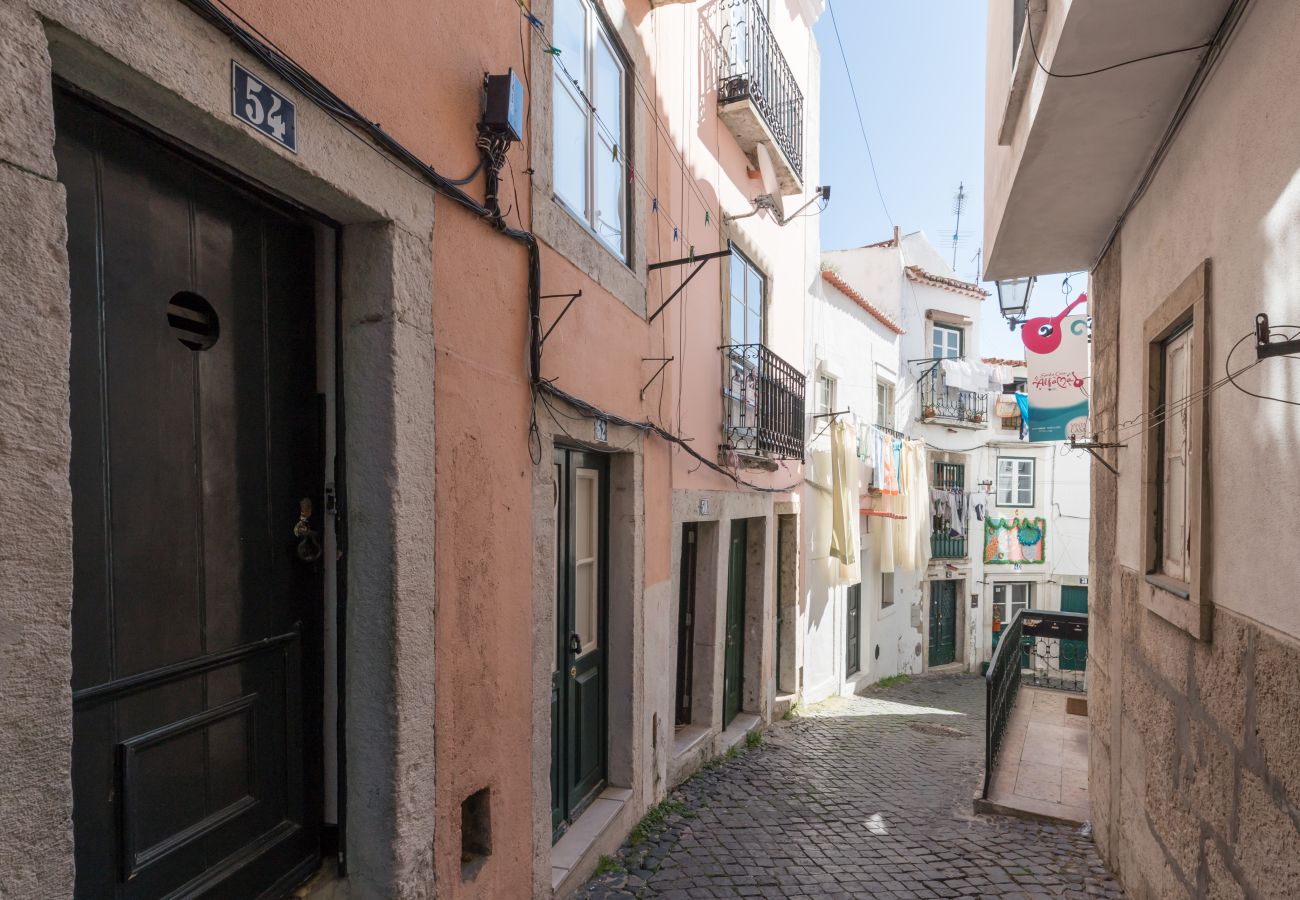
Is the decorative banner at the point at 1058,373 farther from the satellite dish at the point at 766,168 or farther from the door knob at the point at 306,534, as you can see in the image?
the door knob at the point at 306,534

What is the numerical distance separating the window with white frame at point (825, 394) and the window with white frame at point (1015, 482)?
11.0 metres

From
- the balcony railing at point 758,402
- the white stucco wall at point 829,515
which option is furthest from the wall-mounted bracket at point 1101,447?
the white stucco wall at point 829,515

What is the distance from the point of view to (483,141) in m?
3.08

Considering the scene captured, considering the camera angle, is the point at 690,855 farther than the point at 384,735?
Yes

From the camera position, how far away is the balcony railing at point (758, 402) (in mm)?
7246

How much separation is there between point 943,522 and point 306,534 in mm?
18154

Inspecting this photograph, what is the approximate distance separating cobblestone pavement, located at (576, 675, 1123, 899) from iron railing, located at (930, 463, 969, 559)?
11647 mm

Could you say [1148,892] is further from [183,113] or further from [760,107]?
[760,107]

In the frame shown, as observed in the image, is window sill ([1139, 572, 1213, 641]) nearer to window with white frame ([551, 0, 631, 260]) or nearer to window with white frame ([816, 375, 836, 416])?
window with white frame ([551, 0, 631, 260])

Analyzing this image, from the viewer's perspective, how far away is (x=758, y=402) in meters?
7.46

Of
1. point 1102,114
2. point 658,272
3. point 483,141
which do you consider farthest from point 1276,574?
point 658,272

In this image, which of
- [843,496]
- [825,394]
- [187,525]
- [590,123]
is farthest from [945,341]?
[187,525]

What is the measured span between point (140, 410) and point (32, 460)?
0.47m

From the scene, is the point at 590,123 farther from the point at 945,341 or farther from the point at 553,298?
the point at 945,341
